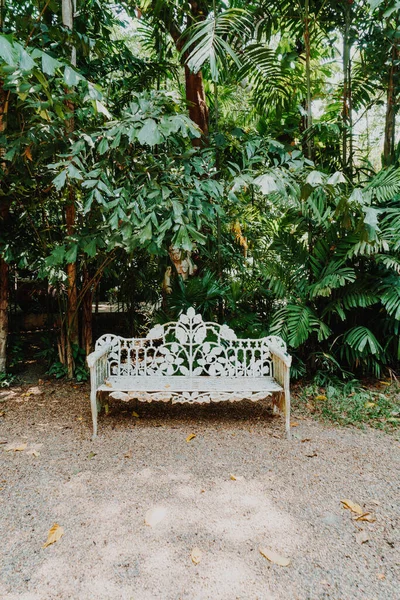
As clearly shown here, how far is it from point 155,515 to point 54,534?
1.57 feet

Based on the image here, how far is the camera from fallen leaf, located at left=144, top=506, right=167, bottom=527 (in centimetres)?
201

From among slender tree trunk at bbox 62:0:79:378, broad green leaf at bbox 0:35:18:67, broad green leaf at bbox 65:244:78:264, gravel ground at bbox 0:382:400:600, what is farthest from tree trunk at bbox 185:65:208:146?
gravel ground at bbox 0:382:400:600

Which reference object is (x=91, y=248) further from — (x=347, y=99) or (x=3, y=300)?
(x=347, y=99)

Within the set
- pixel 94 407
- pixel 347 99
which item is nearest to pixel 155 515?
pixel 94 407

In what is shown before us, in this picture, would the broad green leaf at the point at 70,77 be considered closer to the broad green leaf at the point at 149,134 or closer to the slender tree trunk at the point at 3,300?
the broad green leaf at the point at 149,134

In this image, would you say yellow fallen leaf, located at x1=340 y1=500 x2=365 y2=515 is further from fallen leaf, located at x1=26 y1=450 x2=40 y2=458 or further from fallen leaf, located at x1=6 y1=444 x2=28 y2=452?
fallen leaf, located at x1=6 y1=444 x2=28 y2=452

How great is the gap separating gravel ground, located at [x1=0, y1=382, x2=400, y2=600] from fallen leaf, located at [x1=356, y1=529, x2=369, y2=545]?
0.02 m

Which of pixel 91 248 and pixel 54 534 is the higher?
pixel 91 248

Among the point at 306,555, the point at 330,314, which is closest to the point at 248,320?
the point at 330,314

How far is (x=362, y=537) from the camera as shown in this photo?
1.90 metres

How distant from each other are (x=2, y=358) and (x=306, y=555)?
3712 millimetres

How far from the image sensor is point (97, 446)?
2939 mm

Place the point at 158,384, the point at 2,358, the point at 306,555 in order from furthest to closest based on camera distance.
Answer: the point at 2,358 → the point at 158,384 → the point at 306,555

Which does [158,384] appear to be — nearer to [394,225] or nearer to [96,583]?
[96,583]
